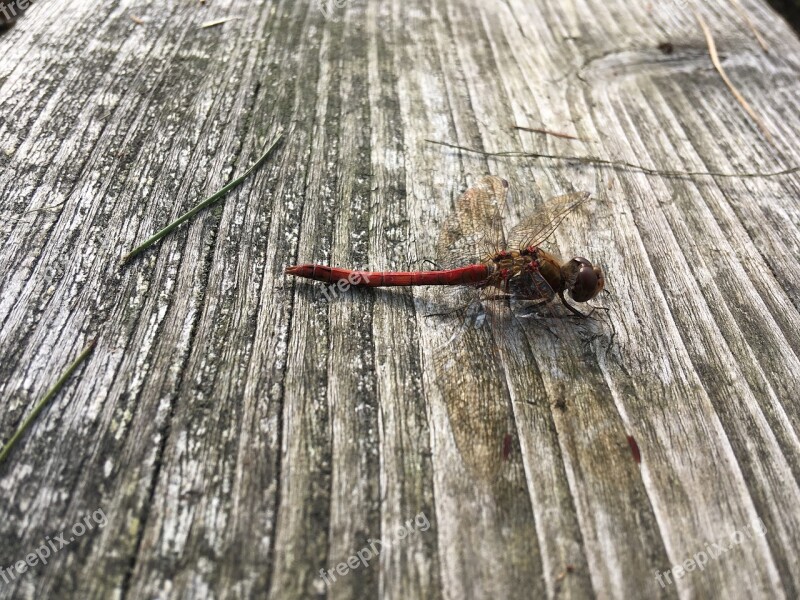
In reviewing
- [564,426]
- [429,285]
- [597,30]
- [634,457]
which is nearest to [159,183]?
[429,285]

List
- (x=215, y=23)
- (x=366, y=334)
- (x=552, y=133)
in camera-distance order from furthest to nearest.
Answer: (x=215, y=23) < (x=552, y=133) < (x=366, y=334)

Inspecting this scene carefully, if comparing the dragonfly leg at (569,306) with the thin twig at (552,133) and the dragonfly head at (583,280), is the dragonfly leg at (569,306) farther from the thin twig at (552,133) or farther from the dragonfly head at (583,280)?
the thin twig at (552,133)

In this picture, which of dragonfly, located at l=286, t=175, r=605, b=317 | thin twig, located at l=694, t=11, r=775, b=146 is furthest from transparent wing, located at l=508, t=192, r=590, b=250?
thin twig, located at l=694, t=11, r=775, b=146

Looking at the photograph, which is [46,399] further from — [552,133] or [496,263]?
[552,133]

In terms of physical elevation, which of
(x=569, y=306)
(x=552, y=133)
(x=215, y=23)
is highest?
(x=215, y=23)

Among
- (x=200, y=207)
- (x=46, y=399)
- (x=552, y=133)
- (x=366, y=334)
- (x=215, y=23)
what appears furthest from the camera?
(x=215, y=23)

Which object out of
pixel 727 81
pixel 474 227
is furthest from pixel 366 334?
pixel 727 81

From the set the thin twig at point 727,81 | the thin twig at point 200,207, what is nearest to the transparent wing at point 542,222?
the thin twig at point 200,207

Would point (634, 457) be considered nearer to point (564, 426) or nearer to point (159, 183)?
point (564, 426)
